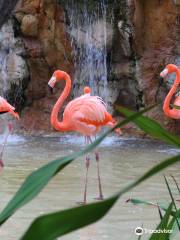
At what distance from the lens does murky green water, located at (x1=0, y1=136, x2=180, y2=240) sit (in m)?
3.76

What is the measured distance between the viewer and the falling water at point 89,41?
1001 centimetres

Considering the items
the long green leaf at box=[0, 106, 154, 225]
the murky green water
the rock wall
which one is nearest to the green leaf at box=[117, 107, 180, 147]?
the long green leaf at box=[0, 106, 154, 225]

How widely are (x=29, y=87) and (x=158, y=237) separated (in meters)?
9.64

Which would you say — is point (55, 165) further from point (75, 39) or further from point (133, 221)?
point (75, 39)

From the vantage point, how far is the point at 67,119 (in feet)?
18.8

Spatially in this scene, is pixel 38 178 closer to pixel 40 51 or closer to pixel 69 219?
pixel 69 219

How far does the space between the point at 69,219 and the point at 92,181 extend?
5184 millimetres

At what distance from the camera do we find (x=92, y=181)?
5.62m

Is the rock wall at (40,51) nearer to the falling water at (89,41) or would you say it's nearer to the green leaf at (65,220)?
the falling water at (89,41)

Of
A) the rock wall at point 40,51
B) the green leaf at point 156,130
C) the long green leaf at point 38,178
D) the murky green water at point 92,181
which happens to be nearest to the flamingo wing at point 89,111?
the murky green water at point 92,181

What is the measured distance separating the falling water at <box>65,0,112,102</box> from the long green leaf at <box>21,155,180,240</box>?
31.1 feet

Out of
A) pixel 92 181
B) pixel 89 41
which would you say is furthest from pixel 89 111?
pixel 89 41

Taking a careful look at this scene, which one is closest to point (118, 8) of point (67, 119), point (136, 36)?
point (136, 36)

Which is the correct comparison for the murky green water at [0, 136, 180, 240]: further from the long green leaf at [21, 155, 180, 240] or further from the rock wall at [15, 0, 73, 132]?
the long green leaf at [21, 155, 180, 240]
